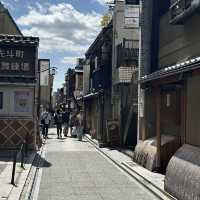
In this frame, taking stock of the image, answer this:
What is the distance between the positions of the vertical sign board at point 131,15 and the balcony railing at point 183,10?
6624 millimetres

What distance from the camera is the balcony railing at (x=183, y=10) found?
1350cm

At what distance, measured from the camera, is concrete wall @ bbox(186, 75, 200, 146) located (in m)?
12.8

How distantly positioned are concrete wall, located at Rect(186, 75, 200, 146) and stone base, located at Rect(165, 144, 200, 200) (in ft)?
2.20

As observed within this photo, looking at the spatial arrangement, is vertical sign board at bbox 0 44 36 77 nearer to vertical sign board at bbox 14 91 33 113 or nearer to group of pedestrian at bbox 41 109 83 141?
vertical sign board at bbox 14 91 33 113

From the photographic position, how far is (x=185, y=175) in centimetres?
1091

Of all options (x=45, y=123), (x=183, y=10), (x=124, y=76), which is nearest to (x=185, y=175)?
(x=183, y=10)

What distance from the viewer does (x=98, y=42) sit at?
35281 mm

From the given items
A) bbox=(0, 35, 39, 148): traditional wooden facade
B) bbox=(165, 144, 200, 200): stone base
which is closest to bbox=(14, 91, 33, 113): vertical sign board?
bbox=(0, 35, 39, 148): traditional wooden facade

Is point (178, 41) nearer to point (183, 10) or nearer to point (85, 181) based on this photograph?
point (183, 10)

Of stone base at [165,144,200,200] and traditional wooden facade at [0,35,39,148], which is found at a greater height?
traditional wooden facade at [0,35,39,148]

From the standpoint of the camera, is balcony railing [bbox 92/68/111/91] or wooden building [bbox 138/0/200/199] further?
balcony railing [bbox 92/68/111/91]

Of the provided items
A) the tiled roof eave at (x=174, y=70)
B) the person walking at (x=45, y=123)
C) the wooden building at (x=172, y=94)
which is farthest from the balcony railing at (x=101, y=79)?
the tiled roof eave at (x=174, y=70)

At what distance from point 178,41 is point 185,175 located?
7.05 m

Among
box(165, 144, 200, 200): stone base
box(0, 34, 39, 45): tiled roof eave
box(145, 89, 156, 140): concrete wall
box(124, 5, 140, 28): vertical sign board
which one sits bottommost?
box(165, 144, 200, 200): stone base
